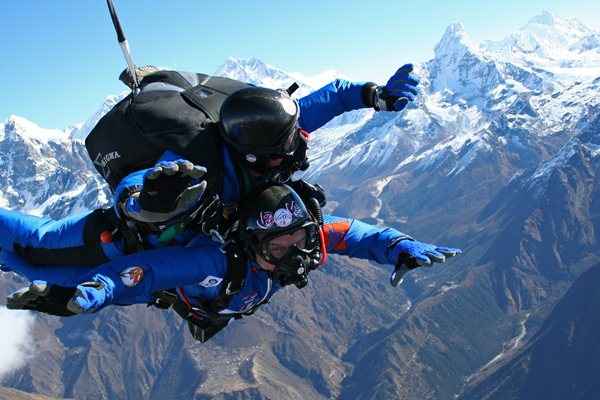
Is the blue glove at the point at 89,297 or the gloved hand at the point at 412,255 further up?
the blue glove at the point at 89,297

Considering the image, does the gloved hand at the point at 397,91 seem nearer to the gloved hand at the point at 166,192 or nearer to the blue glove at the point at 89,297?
the gloved hand at the point at 166,192

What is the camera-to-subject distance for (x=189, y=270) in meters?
8.91

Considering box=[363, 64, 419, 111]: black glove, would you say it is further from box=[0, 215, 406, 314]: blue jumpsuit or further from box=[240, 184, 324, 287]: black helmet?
box=[240, 184, 324, 287]: black helmet

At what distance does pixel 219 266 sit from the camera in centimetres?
927

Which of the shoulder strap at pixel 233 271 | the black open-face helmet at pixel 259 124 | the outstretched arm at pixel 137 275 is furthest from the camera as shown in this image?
the shoulder strap at pixel 233 271

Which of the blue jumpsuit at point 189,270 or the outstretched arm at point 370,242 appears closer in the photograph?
the blue jumpsuit at point 189,270

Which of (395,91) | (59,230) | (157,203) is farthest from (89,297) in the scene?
(395,91)

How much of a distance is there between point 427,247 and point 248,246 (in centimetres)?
280

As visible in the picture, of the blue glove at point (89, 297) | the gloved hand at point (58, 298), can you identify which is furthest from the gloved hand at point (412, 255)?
the gloved hand at point (58, 298)

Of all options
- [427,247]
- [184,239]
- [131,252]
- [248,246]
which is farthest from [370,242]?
[131,252]

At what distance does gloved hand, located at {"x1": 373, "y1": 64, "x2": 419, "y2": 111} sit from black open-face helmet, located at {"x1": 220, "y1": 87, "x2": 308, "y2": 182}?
2.30 metres

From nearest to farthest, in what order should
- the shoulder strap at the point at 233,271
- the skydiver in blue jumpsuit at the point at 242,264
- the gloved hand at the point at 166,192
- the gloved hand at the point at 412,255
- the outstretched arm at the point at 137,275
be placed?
the gloved hand at the point at 166,192
the outstretched arm at the point at 137,275
the skydiver in blue jumpsuit at the point at 242,264
the shoulder strap at the point at 233,271
the gloved hand at the point at 412,255

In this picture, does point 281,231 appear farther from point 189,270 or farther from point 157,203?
point 157,203

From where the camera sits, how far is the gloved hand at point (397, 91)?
10711mm
